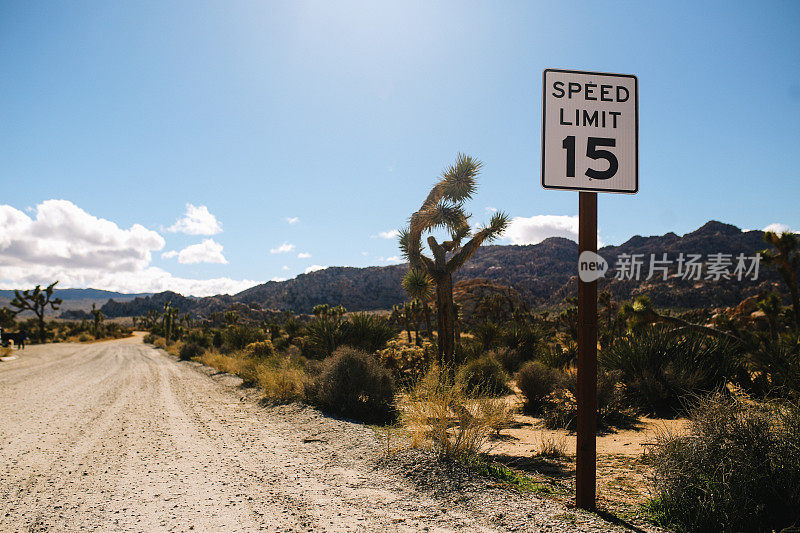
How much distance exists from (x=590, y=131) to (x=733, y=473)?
3306 mm

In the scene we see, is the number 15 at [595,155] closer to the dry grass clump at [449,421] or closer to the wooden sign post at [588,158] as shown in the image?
the wooden sign post at [588,158]

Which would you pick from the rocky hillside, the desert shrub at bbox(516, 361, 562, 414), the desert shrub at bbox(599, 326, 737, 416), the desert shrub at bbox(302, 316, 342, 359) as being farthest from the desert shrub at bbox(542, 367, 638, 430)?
the rocky hillside

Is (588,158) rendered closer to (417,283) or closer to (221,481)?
(221,481)

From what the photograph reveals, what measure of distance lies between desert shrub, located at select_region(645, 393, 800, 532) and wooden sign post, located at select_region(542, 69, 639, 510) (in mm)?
737

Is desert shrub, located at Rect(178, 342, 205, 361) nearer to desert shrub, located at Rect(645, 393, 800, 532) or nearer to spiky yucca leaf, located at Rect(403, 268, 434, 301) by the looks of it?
spiky yucca leaf, located at Rect(403, 268, 434, 301)

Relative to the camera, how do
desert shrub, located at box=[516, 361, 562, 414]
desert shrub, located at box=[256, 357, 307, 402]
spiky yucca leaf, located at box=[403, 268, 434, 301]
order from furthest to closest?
spiky yucca leaf, located at box=[403, 268, 434, 301] → desert shrub, located at box=[256, 357, 307, 402] → desert shrub, located at box=[516, 361, 562, 414]

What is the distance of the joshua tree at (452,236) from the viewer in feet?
52.4

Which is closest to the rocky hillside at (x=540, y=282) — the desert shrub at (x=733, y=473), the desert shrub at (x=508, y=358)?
the desert shrub at (x=508, y=358)

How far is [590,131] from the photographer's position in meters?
3.94

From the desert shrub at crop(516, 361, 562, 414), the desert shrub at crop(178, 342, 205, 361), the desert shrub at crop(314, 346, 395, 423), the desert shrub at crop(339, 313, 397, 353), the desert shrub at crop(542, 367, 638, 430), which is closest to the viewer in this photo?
the desert shrub at crop(542, 367, 638, 430)

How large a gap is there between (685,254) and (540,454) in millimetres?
106207

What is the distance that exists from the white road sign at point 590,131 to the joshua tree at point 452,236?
12.1 meters

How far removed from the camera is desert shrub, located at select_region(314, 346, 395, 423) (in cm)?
934

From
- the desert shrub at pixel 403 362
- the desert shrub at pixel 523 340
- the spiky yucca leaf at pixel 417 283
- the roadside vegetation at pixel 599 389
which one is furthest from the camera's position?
the desert shrub at pixel 523 340
